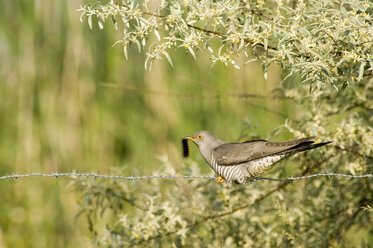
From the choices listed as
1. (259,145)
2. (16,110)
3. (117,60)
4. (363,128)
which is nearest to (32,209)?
(16,110)

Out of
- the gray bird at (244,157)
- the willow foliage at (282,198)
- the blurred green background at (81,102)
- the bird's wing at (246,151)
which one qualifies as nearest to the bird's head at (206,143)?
the gray bird at (244,157)

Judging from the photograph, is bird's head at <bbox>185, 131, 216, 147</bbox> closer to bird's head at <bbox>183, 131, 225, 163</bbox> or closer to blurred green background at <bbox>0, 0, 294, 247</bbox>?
bird's head at <bbox>183, 131, 225, 163</bbox>

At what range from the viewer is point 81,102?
5.62 metres

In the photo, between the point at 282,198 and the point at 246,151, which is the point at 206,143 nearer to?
the point at 246,151

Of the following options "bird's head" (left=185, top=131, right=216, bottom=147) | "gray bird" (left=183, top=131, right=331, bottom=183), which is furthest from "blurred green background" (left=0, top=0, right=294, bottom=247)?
"gray bird" (left=183, top=131, right=331, bottom=183)

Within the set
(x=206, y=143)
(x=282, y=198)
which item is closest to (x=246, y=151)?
(x=206, y=143)

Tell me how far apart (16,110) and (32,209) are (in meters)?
1.02

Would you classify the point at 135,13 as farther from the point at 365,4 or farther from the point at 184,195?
the point at 184,195

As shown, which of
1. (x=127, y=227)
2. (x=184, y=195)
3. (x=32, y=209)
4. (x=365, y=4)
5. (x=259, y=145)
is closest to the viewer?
(x=365, y=4)

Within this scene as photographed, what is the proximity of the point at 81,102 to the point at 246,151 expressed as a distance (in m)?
2.80

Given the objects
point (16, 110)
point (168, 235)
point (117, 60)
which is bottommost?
point (168, 235)

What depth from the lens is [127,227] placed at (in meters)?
3.73

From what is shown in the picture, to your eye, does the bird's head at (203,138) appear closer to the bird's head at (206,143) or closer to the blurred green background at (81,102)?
the bird's head at (206,143)

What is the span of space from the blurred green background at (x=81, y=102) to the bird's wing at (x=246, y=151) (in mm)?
1829
